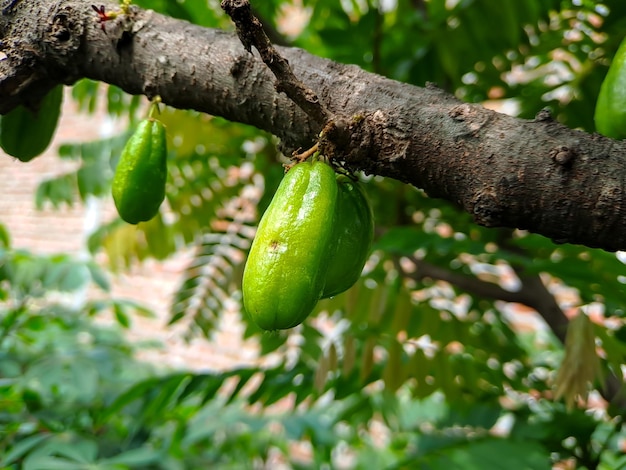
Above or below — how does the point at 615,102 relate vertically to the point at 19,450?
above

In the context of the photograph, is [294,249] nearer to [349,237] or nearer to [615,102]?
[349,237]

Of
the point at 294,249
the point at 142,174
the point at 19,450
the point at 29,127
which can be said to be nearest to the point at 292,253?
the point at 294,249

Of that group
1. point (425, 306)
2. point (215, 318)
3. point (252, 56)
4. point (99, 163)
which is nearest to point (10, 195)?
point (99, 163)

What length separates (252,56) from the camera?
2.28 feet

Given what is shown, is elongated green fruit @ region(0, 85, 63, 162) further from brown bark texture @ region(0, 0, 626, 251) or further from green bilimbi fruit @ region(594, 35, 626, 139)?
green bilimbi fruit @ region(594, 35, 626, 139)

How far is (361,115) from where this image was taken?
61cm

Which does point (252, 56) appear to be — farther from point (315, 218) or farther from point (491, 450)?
point (491, 450)

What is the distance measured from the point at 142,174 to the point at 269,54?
30 centimetres

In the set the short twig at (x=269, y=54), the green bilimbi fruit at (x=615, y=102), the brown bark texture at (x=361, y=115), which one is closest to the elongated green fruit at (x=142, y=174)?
the brown bark texture at (x=361, y=115)

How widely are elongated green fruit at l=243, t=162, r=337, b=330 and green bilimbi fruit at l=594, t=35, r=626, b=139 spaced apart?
1.02ft

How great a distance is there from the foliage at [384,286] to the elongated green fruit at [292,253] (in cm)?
57

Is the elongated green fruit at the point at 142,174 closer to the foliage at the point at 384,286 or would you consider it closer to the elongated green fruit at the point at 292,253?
the elongated green fruit at the point at 292,253

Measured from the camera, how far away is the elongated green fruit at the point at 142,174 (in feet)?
2.49

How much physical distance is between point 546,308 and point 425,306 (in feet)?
1.10
